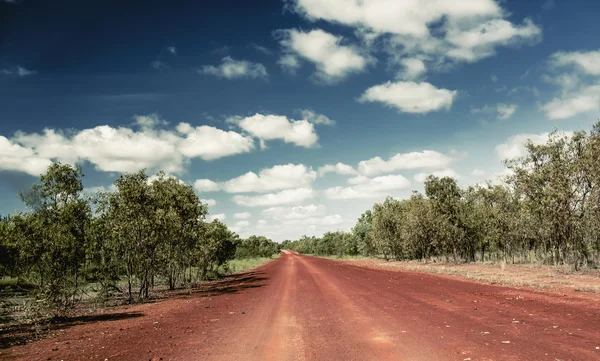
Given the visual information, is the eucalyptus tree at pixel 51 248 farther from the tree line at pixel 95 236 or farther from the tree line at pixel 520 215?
the tree line at pixel 520 215

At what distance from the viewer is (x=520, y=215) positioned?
48.5m

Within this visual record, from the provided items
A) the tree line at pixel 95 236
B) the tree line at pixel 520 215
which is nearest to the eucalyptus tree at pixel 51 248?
the tree line at pixel 95 236

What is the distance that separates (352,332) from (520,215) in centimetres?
4790

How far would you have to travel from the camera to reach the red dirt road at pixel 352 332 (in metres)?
8.76

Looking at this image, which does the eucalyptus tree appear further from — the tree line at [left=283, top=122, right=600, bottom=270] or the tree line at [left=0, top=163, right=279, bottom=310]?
the tree line at [left=283, top=122, right=600, bottom=270]

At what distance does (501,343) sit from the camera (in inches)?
359

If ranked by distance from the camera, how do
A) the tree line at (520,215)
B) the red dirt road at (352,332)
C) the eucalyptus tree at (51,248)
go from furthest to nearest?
the tree line at (520,215), the eucalyptus tree at (51,248), the red dirt road at (352,332)

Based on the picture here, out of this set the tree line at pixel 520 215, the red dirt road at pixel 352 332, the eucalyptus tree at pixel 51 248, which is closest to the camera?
the red dirt road at pixel 352 332

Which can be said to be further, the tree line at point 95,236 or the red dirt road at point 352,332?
the tree line at point 95,236

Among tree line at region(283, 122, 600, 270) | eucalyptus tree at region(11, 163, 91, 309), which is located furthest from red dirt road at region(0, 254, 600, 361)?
tree line at region(283, 122, 600, 270)

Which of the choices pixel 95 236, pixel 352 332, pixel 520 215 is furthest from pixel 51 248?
pixel 520 215

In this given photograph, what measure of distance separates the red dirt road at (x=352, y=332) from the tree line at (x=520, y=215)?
18656 mm

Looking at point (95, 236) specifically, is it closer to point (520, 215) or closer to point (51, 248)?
point (51, 248)

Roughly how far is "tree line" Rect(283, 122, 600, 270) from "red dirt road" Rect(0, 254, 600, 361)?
18656mm
